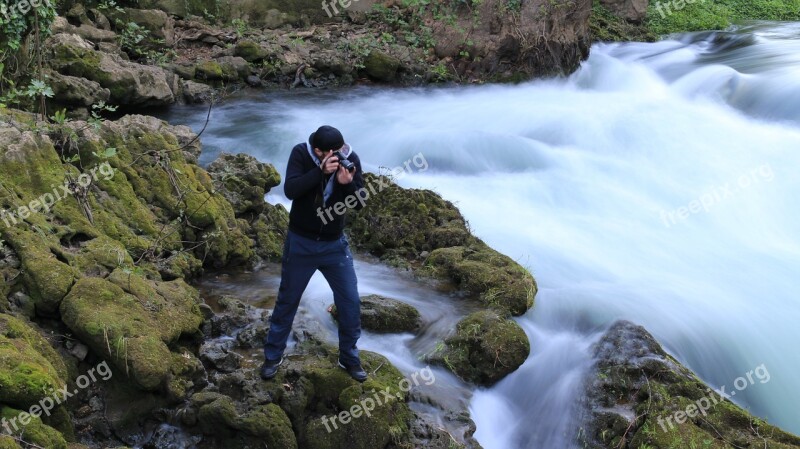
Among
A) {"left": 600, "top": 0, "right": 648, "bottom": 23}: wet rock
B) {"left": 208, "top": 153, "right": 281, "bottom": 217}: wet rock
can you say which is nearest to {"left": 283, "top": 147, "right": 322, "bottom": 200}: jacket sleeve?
{"left": 208, "top": 153, "right": 281, "bottom": 217}: wet rock

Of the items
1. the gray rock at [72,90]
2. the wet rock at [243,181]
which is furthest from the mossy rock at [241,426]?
the gray rock at [72,90]

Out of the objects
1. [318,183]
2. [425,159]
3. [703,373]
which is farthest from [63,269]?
[425,159]

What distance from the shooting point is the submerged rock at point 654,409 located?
483 cm

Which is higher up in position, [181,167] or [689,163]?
[181,167]

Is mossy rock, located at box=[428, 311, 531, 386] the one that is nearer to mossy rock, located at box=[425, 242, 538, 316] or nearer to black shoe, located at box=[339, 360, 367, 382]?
mossy rock, located at box=[425, 242, 538, 316]

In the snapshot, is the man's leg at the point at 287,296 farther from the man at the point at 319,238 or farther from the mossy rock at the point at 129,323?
the mossy rock at the point at 129,323

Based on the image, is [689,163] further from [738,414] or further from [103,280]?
[103,280]

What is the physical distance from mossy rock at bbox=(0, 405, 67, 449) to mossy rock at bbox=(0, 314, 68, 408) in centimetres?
9

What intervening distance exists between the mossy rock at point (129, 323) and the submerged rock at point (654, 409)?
316 centimetres

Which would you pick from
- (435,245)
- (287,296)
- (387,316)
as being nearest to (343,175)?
(287,296)

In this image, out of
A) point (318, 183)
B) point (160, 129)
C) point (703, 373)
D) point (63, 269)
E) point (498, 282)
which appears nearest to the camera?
point (318, 183)

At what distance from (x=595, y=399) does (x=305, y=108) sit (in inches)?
360

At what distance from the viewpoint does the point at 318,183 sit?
4.38 meters

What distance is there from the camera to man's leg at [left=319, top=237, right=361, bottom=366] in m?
4.66
